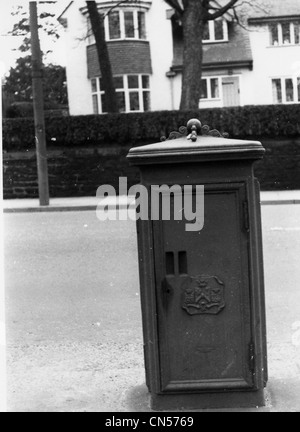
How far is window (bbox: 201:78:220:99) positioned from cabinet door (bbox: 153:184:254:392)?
1084 inches

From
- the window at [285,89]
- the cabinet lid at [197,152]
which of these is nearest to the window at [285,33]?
the window at [285,89]

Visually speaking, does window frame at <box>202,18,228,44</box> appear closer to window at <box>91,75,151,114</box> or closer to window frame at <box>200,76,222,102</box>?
window frame at <box>200,76,222,102</box>

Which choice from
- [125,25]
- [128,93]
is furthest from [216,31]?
[128,93]

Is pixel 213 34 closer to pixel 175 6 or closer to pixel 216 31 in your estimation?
pixel 216 31

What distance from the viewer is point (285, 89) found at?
1171 inches

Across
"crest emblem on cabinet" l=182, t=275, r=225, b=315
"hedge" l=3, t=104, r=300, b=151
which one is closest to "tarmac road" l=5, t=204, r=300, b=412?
"crest emblem on cabinet" l=182, t=275, r=225, b=315

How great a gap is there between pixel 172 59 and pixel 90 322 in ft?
81.5

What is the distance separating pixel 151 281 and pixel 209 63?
90.0ft

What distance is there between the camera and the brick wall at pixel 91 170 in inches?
884

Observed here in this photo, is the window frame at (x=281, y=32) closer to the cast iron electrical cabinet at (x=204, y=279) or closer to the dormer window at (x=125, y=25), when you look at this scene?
the dormer window at (x=125, y=25)

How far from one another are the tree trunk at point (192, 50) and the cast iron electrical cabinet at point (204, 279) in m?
19.3

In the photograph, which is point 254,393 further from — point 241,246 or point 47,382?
point 47,382

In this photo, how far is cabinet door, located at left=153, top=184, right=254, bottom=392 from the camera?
12.0 feet
